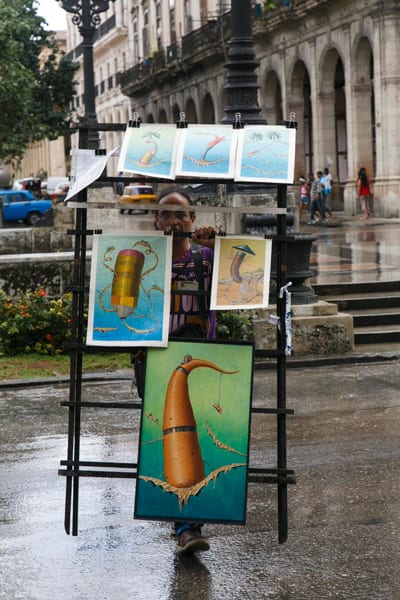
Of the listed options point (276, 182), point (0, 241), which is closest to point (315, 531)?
point (276, 182)

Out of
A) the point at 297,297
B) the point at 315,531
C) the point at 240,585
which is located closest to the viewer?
the point at 240,585

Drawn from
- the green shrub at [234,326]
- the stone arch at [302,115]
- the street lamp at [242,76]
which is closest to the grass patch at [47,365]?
the green shrub at [234,326]

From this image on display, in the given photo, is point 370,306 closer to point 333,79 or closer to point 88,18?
point 88,18

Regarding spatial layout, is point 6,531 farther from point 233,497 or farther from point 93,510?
point 233,497

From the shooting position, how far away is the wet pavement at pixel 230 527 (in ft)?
16.6

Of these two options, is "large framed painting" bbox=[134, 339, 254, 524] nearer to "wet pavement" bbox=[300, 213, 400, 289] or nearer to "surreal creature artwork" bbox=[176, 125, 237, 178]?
"surreal creature artwork" bbox=[176, 125, 237, 178]

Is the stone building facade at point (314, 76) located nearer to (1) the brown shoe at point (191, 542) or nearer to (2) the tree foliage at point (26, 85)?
(2) the tree foliage at point (26, 85)

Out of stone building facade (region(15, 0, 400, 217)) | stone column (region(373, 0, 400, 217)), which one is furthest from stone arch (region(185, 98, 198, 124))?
stone column (region(373, 0, 400, 217))

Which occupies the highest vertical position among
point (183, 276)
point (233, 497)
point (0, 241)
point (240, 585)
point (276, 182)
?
point (0, 241)

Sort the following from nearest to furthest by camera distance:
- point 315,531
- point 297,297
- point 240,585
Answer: point 240,585
point 315,531
point 297,297

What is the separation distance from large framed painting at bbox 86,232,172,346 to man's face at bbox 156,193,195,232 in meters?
0.15

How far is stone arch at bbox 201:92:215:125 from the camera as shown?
Result: 2068 inches

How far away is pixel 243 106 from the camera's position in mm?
12109

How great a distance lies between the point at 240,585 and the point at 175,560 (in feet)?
1.51
